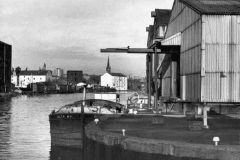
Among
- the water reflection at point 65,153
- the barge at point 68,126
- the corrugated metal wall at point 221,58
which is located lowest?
the water reflection at point 65,153

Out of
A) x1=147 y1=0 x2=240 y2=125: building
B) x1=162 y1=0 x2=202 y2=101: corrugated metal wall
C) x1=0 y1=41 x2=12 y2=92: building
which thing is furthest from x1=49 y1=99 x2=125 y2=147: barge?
x1=0 y1=41 x2=12 y2=92: building

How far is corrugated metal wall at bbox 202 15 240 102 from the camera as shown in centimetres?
3008

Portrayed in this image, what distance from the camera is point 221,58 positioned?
30.2 meters

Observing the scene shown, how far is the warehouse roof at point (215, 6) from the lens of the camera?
3030 cm

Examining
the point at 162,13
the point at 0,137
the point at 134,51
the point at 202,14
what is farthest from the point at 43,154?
the point at 162,13

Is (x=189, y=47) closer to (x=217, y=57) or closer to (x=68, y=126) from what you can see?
(x=217, y=57)

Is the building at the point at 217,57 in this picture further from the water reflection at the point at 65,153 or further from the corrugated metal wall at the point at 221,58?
the water reflection at the point at 65,153

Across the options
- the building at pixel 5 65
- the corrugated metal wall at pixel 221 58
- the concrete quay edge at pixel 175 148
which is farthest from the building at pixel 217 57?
the building at pixel 5 65

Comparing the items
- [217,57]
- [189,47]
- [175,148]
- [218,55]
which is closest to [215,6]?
[189,47]

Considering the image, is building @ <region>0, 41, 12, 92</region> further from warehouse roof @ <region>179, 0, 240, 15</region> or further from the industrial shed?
the industrial shed

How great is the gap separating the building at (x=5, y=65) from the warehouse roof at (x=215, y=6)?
4922 inches

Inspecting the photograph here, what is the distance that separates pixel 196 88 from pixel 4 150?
14.6 meters

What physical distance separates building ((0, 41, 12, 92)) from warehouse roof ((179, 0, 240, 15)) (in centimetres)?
12501

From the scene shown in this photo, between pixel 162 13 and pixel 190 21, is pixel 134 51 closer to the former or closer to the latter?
pixel 190 21
